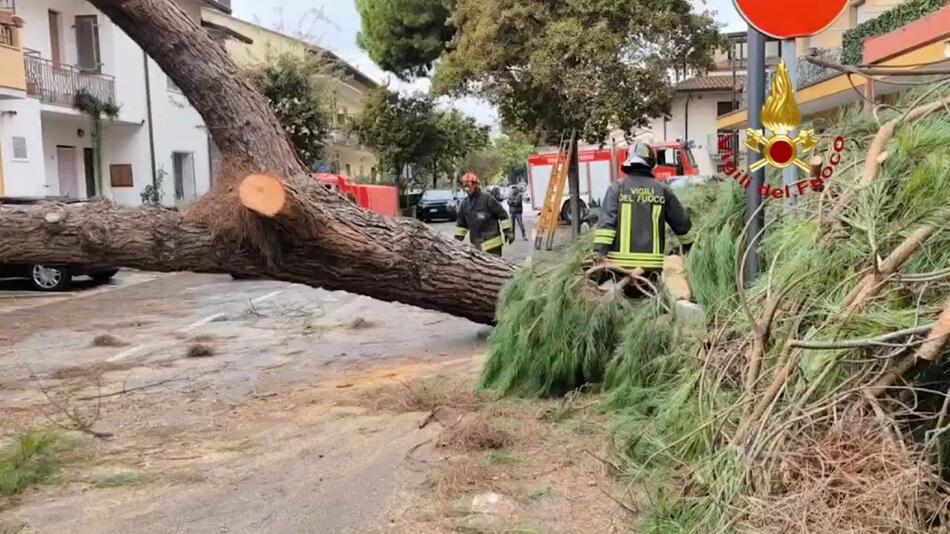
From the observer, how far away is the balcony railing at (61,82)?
60.8 feet

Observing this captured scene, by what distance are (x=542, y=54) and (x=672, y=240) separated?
11421 millimetres

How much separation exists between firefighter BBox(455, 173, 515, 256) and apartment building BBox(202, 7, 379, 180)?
513 inches

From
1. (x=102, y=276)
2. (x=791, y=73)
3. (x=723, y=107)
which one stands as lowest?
(x=102, y=276)

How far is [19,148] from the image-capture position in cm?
1728

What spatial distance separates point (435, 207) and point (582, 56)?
17.0m

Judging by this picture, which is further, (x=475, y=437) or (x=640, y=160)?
(x=640, y=160)

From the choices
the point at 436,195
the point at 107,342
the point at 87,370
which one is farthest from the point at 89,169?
the point at 87,370

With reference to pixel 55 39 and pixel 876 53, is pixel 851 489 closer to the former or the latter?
pixel 876 53

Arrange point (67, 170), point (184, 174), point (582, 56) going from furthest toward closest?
point (184, 174)
point (67, 170)
point (582, 56)

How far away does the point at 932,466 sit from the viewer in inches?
100.0

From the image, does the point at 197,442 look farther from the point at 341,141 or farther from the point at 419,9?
the point at 341,141

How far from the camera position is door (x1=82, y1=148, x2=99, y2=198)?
22141 millimetres

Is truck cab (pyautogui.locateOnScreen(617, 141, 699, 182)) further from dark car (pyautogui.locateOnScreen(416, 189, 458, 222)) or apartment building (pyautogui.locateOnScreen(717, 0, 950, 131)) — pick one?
dark car (pyautogui.locateOnScreen(416, 189, 458, 222))

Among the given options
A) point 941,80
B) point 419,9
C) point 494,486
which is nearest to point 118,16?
point 494,486
